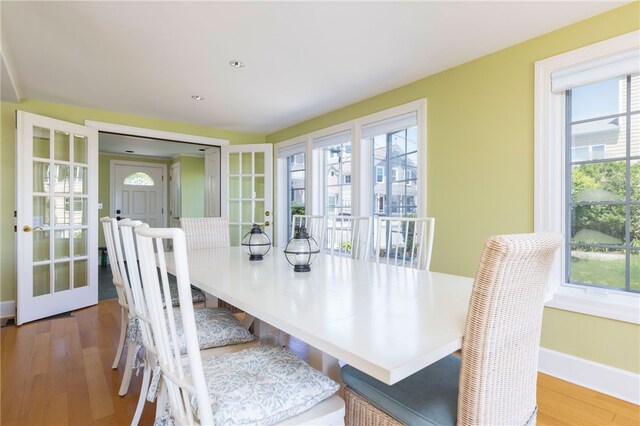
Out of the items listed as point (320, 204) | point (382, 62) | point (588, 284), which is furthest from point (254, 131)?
point (588, 284)

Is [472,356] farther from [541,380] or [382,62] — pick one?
[382,62]

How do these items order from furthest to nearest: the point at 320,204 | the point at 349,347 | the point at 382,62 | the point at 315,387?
the point at 320,204 < the point at 382,62 < the point at 315,387 < the point at 349,347

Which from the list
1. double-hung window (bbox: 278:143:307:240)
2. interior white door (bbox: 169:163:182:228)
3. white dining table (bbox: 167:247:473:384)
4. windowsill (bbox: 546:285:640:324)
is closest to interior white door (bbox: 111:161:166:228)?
interior white door (bbox: 169:163:182:228)

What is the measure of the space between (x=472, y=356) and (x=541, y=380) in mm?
1792

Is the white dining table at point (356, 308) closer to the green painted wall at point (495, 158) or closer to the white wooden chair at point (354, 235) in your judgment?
the white wooden chair at point (354, 235)

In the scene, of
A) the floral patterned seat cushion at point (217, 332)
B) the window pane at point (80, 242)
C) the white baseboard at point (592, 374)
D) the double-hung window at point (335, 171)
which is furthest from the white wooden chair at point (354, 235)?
the window pane at point (80, 242)

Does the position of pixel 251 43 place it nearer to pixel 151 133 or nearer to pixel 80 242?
pixel 151 133

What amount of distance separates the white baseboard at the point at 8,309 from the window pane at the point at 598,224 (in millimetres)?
5039

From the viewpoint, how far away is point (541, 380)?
84.0 inches

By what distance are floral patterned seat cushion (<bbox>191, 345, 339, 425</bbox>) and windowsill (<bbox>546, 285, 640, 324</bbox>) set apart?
1.86m

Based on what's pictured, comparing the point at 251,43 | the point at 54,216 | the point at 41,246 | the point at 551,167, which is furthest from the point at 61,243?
Result: the point at 551,167

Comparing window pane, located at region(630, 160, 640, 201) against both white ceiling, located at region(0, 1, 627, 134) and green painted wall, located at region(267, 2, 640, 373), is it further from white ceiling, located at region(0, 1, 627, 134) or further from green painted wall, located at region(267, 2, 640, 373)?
white ceiling, located at region(0, 1, 627, 134)

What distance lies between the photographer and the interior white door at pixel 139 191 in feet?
22.4

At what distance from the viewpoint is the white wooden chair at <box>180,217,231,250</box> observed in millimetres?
2754
